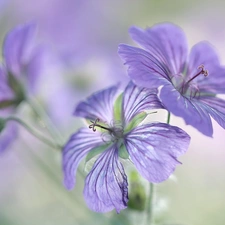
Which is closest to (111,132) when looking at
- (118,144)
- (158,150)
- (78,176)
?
(118,144)

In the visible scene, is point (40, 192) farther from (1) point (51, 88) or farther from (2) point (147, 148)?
(2) point (147, 148)

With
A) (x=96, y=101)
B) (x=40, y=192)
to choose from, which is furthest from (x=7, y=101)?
(x=40, y=192)

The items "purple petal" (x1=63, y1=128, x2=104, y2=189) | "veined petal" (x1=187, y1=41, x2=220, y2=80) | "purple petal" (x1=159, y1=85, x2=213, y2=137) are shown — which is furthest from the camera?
"veined petal" (x1=187, y1=41, x2=220, y2=80)

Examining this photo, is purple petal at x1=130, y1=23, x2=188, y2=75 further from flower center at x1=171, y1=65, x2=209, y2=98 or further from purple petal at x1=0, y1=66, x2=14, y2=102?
purple petal at x1=0, y1=66, x2=14, y2=102

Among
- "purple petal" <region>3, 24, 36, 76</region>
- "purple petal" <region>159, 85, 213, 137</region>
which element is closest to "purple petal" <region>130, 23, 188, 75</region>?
"purple petal" <region>159, 85, 213, 137</region>

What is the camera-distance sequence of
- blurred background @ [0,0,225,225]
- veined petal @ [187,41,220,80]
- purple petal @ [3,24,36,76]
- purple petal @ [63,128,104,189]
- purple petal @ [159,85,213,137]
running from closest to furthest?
purple petal @ [159,85,213,137]
purple petal @ [63,128,104,189]
veined petal @ [187,41,220,80]
purple petal @ [3,24,36,76]
blurred background @ [0,0,225,225]

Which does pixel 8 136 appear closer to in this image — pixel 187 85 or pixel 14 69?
pixel 14 69
